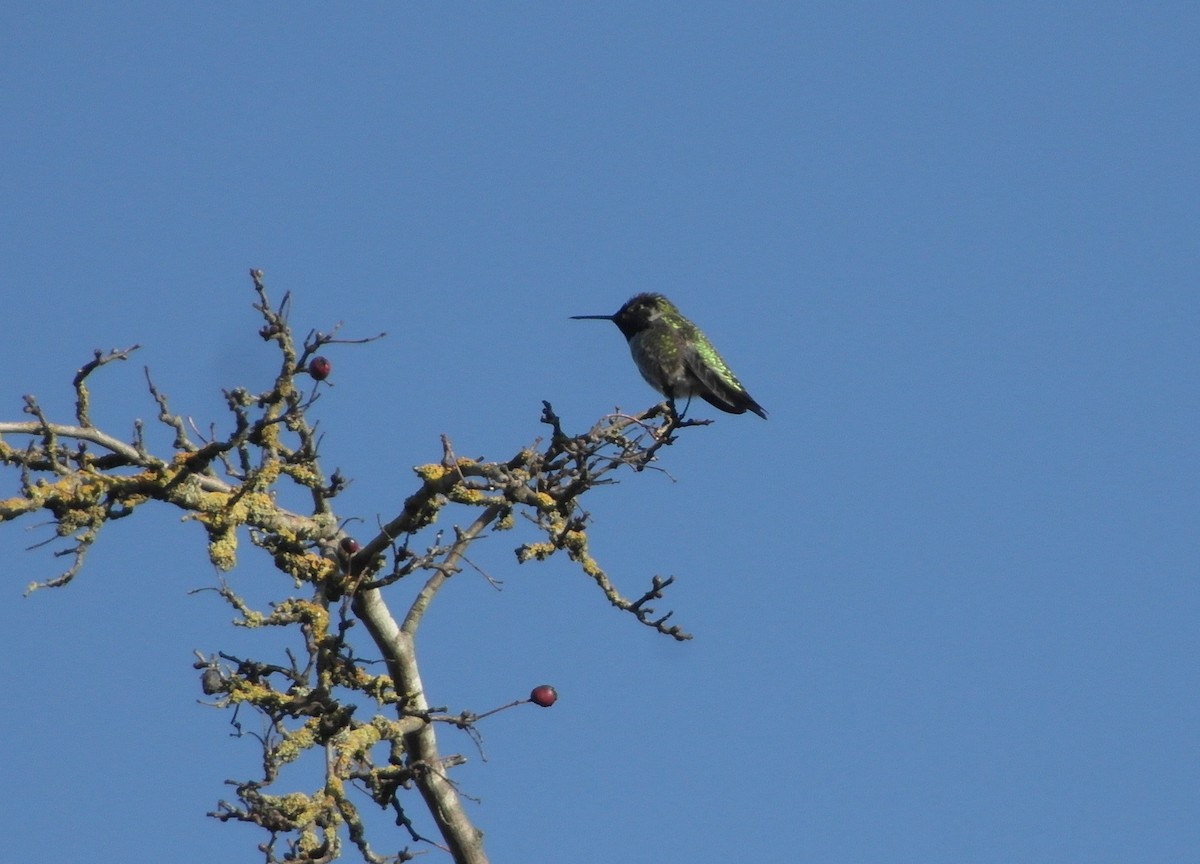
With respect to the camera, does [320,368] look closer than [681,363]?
Yes

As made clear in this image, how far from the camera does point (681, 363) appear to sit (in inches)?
446

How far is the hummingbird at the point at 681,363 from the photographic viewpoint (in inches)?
440

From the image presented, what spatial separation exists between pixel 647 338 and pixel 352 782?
6314mm

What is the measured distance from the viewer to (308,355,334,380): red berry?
6.26m

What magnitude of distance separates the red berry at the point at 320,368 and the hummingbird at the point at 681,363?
5050 millimetres

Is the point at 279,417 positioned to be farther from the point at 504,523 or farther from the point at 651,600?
the point at 651,600

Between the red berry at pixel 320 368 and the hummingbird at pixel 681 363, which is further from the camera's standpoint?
the hummingbird at pixel 681 363

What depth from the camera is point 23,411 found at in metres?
5.62

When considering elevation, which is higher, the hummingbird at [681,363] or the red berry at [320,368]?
the hummingbird at [681,363]

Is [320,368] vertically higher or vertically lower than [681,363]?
lower

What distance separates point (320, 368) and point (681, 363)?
5.35m

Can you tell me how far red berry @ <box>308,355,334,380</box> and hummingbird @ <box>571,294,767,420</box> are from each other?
16.6 feet

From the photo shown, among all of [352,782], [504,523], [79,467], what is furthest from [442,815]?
[79,467]

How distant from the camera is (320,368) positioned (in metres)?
6.28
